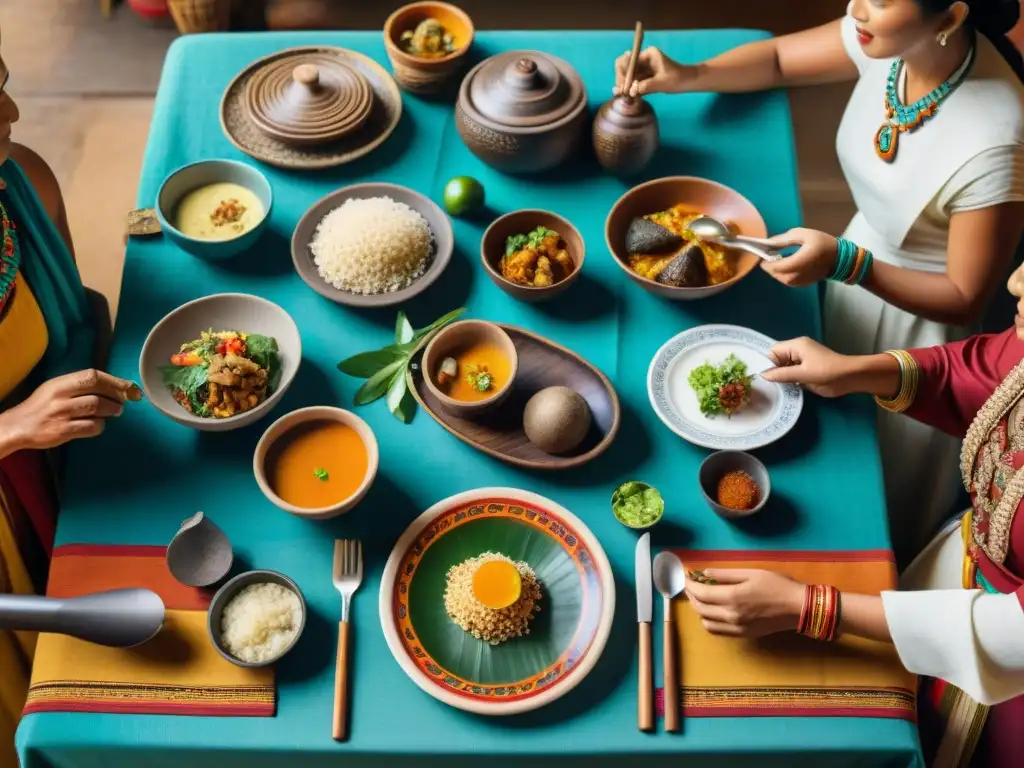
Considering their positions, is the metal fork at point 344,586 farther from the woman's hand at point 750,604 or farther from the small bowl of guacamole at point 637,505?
the woman's hand at point 750,604

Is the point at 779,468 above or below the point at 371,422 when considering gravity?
above

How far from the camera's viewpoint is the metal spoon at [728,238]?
1.86 meters

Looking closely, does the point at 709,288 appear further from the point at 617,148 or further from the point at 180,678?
the point at 180,678

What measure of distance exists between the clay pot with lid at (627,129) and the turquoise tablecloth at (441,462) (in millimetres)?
97

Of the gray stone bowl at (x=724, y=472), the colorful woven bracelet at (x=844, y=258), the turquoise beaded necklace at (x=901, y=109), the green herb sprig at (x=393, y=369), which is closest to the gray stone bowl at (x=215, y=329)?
the green herb sprig at (x=393, y=369)

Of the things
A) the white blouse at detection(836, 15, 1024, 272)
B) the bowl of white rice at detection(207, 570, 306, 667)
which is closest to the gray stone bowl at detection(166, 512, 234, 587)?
the bowl of white rice at detection(207, 570, 306, 667)

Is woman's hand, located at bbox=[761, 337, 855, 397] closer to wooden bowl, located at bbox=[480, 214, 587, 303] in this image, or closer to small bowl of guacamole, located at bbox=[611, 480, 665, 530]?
small bowl of guacamole, located at bbox=[611, 480, 665, 530]

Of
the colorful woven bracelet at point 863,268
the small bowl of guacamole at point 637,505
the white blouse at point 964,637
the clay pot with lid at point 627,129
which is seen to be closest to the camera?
the white blouse at point 964,637

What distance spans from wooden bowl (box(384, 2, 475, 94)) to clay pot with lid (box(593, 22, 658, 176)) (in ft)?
1.31

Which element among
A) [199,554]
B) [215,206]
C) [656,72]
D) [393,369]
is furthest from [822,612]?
[215,206]

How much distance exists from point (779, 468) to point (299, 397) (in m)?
0.95

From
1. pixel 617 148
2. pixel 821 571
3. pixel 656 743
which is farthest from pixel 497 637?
pixel 617 148

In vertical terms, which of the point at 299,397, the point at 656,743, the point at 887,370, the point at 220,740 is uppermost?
the point at 887,370

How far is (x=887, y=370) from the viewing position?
1.71m
